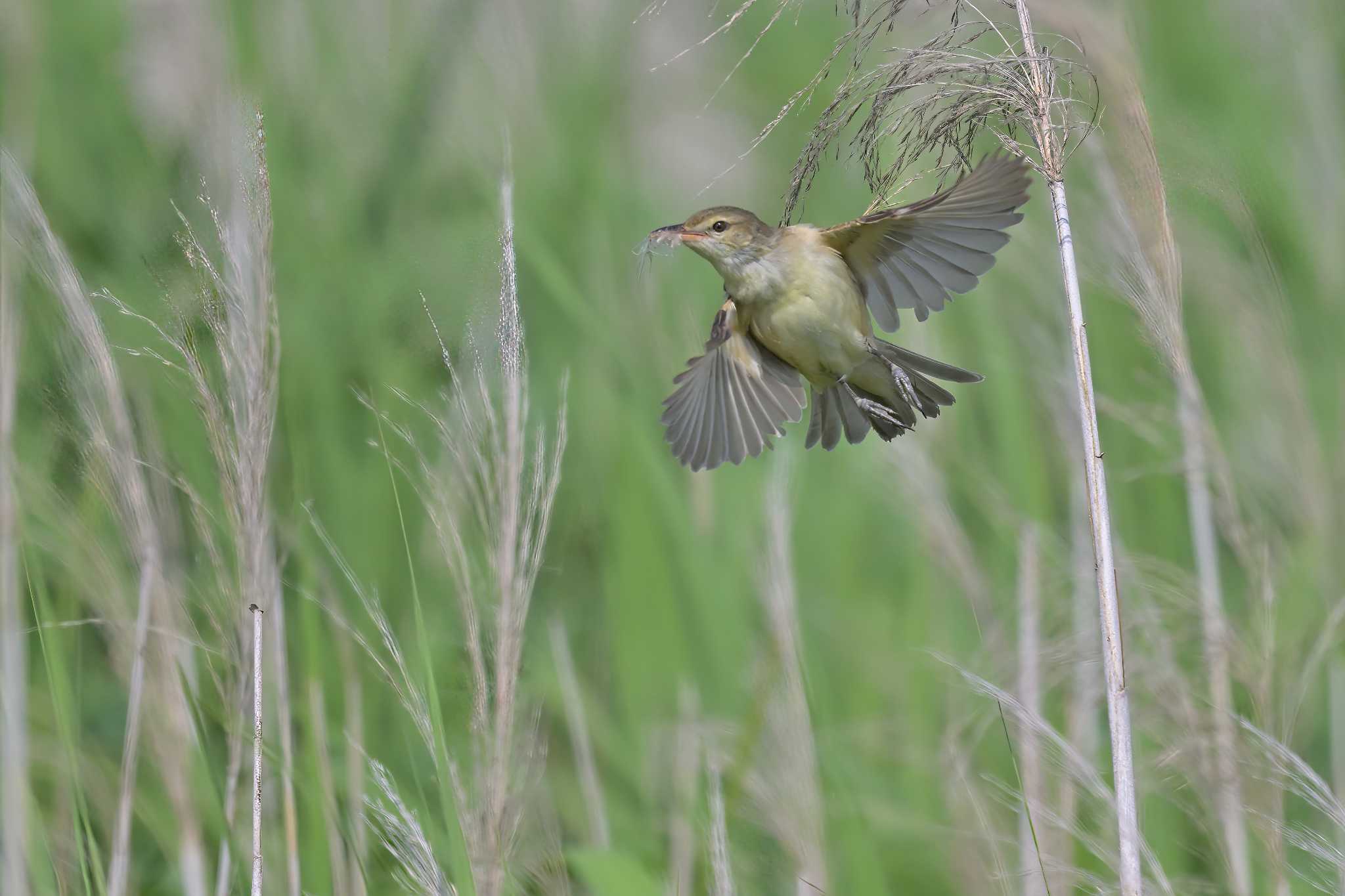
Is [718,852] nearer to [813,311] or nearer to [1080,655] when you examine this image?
[813,311]

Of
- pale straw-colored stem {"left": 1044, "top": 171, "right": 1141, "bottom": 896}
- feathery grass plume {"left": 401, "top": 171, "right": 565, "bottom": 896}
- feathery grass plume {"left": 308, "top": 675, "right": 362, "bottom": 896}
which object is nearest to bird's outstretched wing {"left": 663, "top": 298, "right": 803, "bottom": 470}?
feathery grass plume {"left": 401, "top": 171, "right": 565, "bottom": 896}

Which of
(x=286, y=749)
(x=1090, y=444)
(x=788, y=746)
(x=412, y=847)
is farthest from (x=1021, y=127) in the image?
(x=286, y=749)

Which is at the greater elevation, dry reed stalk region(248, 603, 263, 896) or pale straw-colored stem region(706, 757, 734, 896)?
dry reed stalk region(248, 603, 263, 896)

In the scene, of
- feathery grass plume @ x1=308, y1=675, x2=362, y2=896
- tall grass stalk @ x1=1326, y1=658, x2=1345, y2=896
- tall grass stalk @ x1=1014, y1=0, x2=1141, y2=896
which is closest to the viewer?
tall grass stalk @ x1=1014, y1=0, x2=1141, y2=896

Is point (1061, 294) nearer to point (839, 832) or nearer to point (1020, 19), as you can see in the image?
point (839, 832)

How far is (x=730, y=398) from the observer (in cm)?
204

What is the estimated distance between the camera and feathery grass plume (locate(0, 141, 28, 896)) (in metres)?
2.23

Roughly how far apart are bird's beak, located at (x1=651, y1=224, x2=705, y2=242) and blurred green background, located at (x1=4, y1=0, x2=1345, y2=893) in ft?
2.85

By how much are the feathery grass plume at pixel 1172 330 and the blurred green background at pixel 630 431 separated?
0.09m

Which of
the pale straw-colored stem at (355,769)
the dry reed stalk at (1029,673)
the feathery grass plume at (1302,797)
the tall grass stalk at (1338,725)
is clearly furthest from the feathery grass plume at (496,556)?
the tall grass stalk at (1338,725)

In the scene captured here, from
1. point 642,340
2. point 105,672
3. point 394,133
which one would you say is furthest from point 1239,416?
point 105,672

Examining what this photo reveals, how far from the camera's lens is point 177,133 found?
3.47m

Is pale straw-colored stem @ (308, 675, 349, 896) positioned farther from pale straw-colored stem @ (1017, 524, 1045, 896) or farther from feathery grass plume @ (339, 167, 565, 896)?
pale straw-colored stem @ (1017, 524, 1045, 896)

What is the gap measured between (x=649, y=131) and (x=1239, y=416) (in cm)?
204
